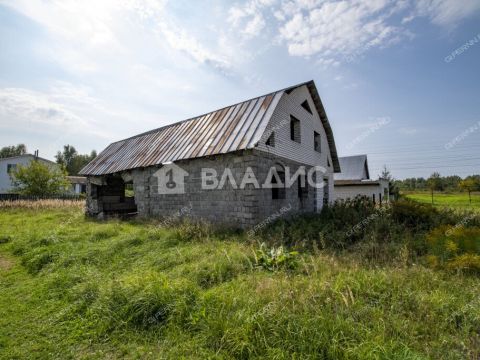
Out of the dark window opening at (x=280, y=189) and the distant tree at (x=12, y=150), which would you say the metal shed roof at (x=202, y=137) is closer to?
the dark window opening at (x=280, y=189)

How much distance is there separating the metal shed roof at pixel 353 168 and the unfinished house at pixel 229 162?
12266 millimetres

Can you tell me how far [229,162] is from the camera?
9.88 meters

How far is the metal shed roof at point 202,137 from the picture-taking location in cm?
991

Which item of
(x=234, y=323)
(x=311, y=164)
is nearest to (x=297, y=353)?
(x=234, y=323)

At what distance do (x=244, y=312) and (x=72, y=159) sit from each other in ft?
241

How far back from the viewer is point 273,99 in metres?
10.8

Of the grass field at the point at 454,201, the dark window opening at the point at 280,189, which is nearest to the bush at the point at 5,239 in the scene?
the dark window opening at the point at 280,189

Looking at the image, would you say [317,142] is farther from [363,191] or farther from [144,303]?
[144,303]

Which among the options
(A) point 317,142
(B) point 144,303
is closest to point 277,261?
(B) point 144,303

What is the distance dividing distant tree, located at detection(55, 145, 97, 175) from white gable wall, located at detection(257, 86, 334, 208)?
6100 cm

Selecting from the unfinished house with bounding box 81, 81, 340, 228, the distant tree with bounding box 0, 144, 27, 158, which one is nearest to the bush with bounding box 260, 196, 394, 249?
the unfinished house with bounding box 81, 81, 340, 228

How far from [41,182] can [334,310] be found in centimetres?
2899

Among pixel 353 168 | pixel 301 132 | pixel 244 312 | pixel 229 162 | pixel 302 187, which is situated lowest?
pixel 244 312

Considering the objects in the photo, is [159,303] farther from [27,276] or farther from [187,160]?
[187,160]
